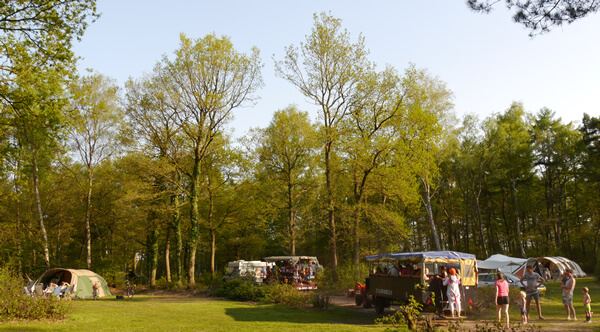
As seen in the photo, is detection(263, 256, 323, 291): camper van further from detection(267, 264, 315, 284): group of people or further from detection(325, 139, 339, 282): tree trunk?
detection(325, 139, 339, 282): tree trunk

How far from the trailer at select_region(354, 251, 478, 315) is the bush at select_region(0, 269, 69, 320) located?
34.1 ft

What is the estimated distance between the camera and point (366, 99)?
26734 mm

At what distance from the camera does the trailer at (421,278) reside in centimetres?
1229

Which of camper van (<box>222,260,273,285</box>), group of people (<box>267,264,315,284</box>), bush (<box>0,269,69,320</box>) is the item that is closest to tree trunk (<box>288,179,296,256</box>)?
camper van (<box>222,260,273,285</box>)

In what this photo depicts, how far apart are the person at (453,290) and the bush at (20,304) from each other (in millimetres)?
11604

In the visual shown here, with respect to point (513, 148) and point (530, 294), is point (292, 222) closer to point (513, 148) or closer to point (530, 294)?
point (530, 294)

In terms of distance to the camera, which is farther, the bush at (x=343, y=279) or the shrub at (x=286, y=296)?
the bush at (x=343, y=279)

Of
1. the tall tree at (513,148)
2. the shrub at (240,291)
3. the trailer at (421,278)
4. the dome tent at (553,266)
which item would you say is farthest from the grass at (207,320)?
the tall tree at (513,148)

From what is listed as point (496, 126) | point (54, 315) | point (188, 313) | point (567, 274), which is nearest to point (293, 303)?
point (188, 313)

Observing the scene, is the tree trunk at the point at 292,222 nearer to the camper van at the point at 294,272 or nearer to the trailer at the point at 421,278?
the camper van at the point at 294,272

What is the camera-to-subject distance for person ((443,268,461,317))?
12.0m

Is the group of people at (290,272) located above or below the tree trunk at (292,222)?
below

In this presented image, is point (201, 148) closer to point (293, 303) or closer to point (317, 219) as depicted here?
point (317, 219)

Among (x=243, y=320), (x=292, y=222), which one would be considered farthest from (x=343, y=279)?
(x=243, y=320)
